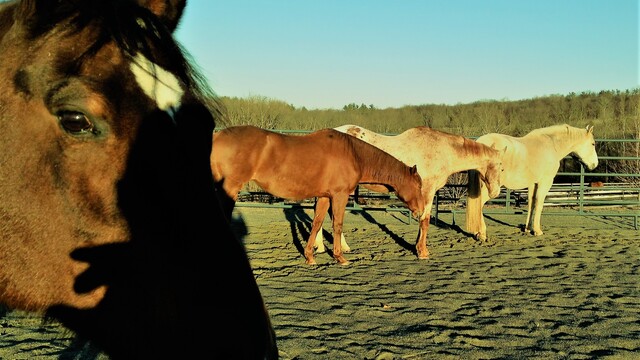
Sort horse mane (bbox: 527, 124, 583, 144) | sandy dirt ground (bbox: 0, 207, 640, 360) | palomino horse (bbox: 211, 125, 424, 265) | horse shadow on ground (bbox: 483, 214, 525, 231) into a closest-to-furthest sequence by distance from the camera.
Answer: sandy dirt ground (bbox: 0, 207, 640, 360), palomino horse (bbox: 211, 125, 424, 265), horse mane (bbox: 527, 124, 583, 144), horse shadow on ground (bbox: 483, 214, 525, 231)

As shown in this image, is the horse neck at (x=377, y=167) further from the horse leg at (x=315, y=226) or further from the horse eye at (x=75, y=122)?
the horse eye at (x=75, y=122)

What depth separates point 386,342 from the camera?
12.5 ft

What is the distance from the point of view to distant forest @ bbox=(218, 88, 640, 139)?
1558cm

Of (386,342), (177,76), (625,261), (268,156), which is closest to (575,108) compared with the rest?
(625,261)

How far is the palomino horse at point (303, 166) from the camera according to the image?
22.3ft

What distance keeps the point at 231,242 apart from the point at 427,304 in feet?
13.4

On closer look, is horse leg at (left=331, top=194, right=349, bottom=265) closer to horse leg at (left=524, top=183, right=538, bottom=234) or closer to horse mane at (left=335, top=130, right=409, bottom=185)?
horse mane at (left=335, top=130, right=409, bottom=185)

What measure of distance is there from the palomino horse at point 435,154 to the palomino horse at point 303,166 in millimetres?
712

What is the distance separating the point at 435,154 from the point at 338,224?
7.19ft

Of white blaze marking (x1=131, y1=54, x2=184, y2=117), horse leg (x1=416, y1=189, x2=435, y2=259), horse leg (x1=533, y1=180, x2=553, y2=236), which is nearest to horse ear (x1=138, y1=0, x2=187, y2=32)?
white blaze marking (x1=131, y1=54, x2=184, y2=117)

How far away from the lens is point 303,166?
22.8ft

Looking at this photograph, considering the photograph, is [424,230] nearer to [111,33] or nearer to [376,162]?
[376,162]

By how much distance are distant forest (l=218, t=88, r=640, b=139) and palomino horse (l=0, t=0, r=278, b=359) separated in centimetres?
946

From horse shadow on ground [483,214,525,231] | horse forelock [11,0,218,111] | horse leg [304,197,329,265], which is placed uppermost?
horse forelock [11,0,218,111]
